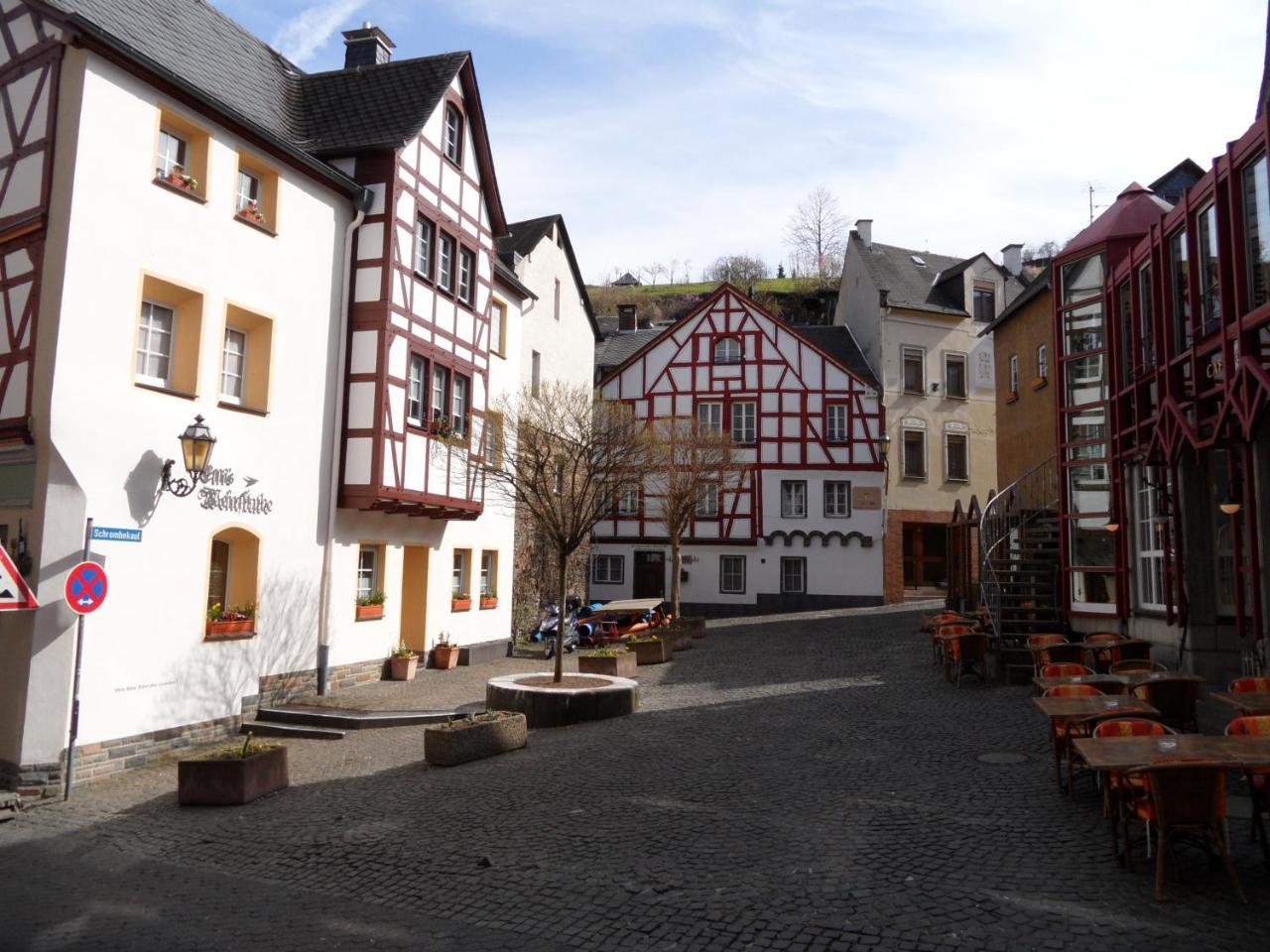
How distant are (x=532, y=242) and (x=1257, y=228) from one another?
57.4 feet

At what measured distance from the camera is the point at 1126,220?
16.8 metres

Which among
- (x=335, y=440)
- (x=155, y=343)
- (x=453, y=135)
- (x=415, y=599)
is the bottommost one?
(x=415, y=599)

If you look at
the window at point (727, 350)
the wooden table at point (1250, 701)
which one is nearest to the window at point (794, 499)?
the window at point (727, 350)

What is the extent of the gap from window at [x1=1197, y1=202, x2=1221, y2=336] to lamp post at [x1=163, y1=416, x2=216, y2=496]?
42.9 feet

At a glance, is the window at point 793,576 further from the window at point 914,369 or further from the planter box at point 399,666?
the planter box at point 399,666

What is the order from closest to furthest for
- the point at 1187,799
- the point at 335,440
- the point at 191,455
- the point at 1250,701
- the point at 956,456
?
the point at 1187,799
the point at 1250,701
the point at 191,455
the point at 335,440
the point at 956,456

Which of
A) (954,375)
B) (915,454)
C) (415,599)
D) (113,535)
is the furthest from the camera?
(954,375)

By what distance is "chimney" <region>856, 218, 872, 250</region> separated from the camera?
119 feet

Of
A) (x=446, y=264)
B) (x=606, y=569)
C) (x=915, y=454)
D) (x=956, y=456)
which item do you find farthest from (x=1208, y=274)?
(x=606, y=569)

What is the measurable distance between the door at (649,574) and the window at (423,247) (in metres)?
→ 17.4

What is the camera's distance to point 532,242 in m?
25.3

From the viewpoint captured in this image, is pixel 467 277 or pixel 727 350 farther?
pixel 727 350

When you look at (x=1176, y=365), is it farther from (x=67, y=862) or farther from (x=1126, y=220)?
(x=67, y=862)

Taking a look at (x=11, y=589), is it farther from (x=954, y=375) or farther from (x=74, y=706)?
(x=954, y=375)
